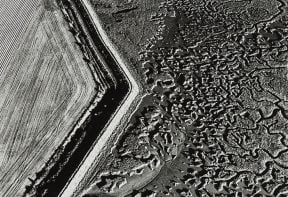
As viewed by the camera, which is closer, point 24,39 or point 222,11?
point 24,39

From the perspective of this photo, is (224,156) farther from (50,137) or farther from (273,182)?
(50,137)

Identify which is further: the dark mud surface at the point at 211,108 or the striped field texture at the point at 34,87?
the striped field texture at the point at 34,87

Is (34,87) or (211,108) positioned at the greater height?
(34,87)

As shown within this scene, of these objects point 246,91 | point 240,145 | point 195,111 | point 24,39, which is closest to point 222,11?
point 246,91

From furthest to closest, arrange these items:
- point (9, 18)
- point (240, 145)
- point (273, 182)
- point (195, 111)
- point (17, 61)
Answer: point (9, 18) → point (17, 61) → point (195, 111) → point (240, 145) → point (273, 182)

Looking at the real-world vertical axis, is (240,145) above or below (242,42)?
below

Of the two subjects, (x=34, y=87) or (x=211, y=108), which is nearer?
(x=211, y=108)

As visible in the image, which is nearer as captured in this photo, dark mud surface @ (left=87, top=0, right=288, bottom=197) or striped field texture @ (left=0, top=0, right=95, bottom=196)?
dark mud surface @ (left=87, top=0, right=288, bottom=197)

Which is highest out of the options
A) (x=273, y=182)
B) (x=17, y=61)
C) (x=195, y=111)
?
(x=17, y=61)
